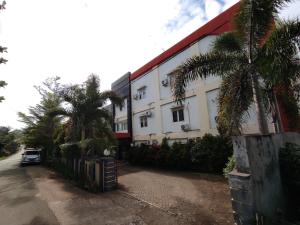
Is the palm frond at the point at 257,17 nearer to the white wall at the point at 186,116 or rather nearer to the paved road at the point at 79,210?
the paved road at the point at 79,210

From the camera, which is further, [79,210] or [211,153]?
[211,153]

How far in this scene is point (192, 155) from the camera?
11.8m

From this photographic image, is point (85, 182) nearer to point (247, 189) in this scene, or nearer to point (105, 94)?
point (105, 94)

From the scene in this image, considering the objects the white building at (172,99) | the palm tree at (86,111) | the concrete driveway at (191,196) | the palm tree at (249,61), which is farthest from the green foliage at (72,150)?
the palm tree at (249,61)

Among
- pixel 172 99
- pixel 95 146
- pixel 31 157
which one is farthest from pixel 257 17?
pixel 31 157

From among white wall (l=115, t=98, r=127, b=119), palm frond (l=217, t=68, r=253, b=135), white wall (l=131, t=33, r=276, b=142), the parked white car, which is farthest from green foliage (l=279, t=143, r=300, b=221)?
the parked white car

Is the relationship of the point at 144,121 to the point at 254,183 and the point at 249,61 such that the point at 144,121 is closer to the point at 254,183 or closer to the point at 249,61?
the point at 249,61

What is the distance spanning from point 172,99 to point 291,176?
10.3m

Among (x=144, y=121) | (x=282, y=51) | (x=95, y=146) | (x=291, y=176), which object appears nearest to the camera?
(x=291, y=176)

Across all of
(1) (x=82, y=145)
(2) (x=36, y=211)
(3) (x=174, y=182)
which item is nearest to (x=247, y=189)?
(3) (x=174, y=182)

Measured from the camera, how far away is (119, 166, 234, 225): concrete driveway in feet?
18.3

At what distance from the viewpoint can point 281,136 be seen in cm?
604

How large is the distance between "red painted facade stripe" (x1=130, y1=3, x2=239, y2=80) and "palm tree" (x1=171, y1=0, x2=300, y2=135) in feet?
8.04

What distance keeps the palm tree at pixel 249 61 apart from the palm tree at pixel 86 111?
728 cm
